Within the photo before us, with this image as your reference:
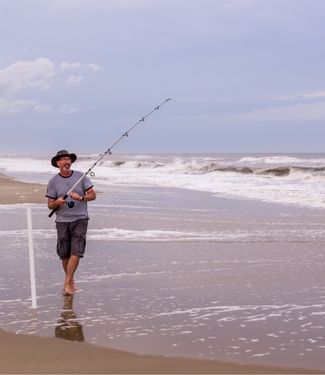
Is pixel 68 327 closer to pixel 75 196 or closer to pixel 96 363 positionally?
pixel 96 363

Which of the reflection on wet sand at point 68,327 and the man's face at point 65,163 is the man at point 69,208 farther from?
the reflection on wet sand at point 68,327

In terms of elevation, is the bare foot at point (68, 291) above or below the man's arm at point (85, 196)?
below

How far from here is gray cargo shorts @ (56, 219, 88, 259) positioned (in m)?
6.84

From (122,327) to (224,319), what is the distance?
2.83 feet

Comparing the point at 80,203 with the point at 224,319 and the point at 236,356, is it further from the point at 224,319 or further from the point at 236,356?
the point at 236,356

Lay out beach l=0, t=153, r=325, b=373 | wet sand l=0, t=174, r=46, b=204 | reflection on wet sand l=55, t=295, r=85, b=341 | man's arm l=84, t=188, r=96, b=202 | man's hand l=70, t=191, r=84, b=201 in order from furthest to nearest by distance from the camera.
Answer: wet sand l=0, t=174, r=46, b=204 → man's arm l=84, t=188, r=96, b=202 → man's hand l=70, t=191, r=84, b=201 → reflection on wet sand l=55, t=295, r=85, b=341 → beach l=0, t=153, r=325, b=373

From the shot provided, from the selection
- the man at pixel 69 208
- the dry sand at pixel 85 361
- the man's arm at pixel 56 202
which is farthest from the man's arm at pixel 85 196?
the dry sand at pixel 85 361

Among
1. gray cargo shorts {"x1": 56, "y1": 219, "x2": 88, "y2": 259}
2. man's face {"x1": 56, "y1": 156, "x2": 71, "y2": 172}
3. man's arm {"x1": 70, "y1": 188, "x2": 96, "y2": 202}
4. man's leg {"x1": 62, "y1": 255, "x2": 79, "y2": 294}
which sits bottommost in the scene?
man's leg {"x1": 62, "y1": 255, "x2": 79, "y2": 294}

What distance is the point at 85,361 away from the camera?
14.5ft

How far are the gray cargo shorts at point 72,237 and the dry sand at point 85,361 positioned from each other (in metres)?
1.95

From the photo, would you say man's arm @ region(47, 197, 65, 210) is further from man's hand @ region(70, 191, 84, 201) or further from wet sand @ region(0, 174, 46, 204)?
wet sand @ region(0, 174, 46, 204)

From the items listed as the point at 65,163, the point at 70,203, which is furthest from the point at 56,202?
the point at 65,163

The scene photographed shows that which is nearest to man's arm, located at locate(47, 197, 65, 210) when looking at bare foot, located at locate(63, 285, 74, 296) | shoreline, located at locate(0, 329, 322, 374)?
bare foot, located at locate(63, 285, 74, 296)

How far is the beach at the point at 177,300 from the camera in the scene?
4.54 m
